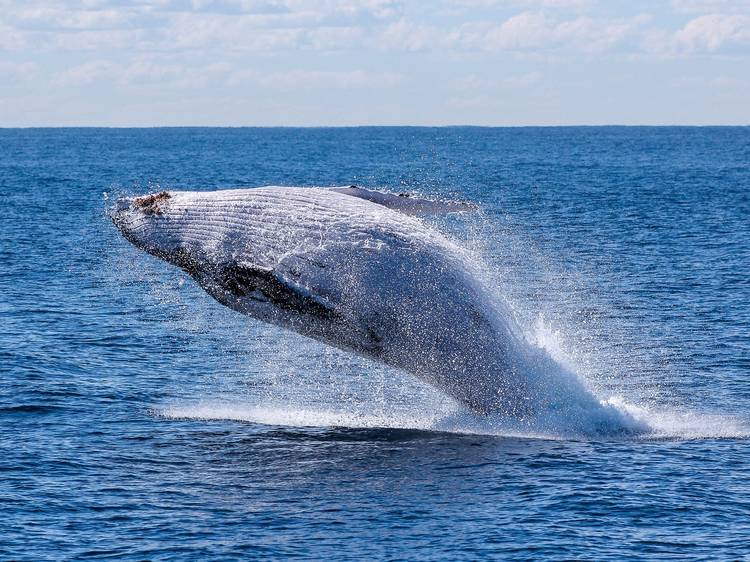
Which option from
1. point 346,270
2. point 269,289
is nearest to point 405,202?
point 346,270

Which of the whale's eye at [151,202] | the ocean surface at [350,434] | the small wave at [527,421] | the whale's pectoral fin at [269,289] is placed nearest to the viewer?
the ocean surface at [350,434]

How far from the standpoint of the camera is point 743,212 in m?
77.9

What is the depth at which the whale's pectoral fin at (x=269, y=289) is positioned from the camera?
67.9ft

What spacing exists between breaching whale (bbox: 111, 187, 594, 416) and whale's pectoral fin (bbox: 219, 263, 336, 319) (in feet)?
0.08

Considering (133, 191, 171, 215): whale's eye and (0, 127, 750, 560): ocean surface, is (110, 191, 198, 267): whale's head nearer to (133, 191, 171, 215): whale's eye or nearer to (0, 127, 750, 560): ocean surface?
(133, 191, 171, 215): whale's eye

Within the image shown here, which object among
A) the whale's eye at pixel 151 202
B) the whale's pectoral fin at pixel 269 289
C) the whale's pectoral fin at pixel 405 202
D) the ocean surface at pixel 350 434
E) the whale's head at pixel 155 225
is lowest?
the ocean surface at pixel 350 434

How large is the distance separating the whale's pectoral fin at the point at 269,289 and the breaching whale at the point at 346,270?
2cm

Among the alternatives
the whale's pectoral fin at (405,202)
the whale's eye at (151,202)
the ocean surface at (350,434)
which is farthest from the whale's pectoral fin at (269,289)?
the ocean surface at (350,434)

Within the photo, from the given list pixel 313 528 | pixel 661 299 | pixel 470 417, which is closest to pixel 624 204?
pixel 661 299

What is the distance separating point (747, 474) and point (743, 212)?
199 feet

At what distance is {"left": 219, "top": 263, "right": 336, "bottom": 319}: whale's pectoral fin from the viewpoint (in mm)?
20688

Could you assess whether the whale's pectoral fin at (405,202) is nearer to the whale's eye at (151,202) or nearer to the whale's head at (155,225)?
the whale's head at (155,225)

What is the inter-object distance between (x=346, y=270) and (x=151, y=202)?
3.80 metres

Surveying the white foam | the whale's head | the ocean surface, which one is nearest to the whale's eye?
the whale's head
